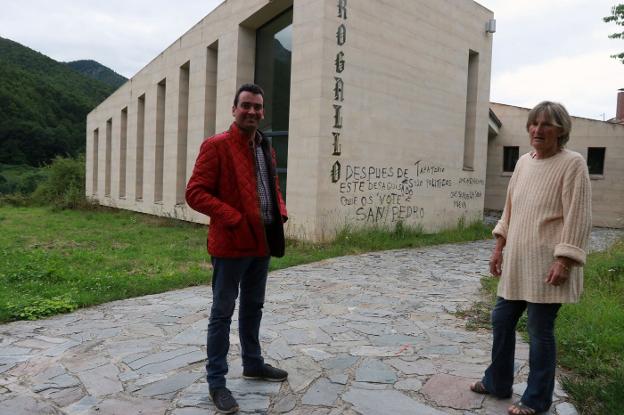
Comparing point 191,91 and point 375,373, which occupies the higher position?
point 191,91

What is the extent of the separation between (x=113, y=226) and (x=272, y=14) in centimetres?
840

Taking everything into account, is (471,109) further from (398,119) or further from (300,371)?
(300,371)

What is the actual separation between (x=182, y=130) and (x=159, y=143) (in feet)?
6.83

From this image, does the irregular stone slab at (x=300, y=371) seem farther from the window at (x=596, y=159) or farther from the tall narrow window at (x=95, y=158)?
the tall narrow window at (x=95, y=158)

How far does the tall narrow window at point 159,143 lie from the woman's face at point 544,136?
55.6 ft

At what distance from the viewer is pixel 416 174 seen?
13.7m

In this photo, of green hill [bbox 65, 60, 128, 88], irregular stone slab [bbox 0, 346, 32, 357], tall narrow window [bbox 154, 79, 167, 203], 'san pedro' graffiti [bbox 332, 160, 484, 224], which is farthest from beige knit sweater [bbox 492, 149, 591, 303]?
green hill [bbox 65, 60, 128, 88]

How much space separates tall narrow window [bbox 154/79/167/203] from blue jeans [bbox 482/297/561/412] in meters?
16.7

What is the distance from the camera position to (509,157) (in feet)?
76.1

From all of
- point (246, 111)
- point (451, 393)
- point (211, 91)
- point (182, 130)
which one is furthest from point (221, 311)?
point (182, 130)

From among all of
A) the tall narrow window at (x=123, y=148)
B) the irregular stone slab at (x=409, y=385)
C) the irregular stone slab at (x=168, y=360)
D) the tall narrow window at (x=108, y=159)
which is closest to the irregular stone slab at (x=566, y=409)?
the irregular stone slab at (x=409, y=385)

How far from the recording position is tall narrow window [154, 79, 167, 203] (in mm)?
18812

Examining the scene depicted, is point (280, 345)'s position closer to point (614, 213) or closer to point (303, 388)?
point (303, 388)

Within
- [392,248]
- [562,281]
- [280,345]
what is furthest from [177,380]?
[392,248]
